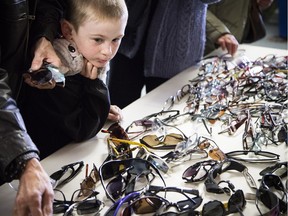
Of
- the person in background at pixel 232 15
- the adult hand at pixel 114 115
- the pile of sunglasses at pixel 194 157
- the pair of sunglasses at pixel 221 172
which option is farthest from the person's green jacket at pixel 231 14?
the pair of sunglasses at pixel 221 172

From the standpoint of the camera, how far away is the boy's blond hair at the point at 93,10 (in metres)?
1.03

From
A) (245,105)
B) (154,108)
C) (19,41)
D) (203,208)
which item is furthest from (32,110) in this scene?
(245,105)

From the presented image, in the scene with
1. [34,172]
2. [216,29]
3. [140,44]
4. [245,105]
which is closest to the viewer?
[34,172]

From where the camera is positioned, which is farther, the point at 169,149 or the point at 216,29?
the point at 216,29

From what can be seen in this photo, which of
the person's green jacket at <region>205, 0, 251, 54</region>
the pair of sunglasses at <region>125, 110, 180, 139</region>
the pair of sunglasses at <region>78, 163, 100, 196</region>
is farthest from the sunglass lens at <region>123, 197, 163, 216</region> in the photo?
the person's green jacket at <region>205, 0, 251, 54</region>

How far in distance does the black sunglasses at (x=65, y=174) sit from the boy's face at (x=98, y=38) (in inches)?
9.9

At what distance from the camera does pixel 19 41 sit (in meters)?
0.92

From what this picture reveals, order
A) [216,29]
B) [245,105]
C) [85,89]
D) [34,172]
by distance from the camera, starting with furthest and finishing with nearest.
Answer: [216,29], [245,105], [85,89], [34,172]

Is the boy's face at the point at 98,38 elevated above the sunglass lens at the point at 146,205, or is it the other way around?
the boy's face at the point at 98,38

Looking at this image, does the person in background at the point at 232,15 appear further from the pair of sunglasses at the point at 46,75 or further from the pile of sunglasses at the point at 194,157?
the pair of sunglasses at the point at 46,75

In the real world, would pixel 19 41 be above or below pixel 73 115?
above

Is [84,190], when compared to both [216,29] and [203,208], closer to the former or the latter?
[203,208]

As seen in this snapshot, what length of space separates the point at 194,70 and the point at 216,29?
0.27 metres

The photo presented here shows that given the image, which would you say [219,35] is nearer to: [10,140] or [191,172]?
[191,172]
